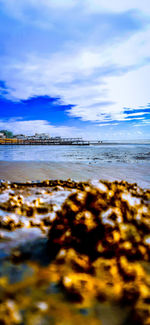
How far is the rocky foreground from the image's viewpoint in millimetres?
1110

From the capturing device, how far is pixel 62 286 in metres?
1.29

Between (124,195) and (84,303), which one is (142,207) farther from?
(84,303)

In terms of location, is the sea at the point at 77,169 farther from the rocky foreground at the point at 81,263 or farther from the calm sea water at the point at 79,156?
the rocky foreground at the point at 81,263

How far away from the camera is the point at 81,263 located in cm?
147

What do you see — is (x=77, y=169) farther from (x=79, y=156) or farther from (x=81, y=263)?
(x=79, y=156)

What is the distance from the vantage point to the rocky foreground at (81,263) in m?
1.11

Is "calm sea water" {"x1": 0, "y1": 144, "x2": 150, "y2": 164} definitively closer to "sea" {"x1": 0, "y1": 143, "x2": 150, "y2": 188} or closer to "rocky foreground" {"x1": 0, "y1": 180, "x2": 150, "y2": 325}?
"sea" {"x1": 0, "y1": 143, "x2": 150, "y2": 188}

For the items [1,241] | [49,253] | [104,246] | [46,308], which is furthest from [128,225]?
[1,241]

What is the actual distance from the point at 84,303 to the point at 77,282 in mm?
150

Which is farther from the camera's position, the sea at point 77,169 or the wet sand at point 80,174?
the sea at point 77,169

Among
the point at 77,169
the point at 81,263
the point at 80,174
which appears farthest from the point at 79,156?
the point at 81,263

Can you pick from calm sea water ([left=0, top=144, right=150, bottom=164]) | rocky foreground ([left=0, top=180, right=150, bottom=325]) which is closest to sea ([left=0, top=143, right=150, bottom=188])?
calm sea water ([left=0, top=144, right=150, bottom=164])

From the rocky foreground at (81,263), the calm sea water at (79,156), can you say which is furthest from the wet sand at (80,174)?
the rocky foreground at (81,263)

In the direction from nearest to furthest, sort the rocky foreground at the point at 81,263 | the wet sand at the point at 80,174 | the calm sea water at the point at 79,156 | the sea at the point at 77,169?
the rocky foreground at the point at 81,263, the wet sand at the point at 80,174, the sea at the point at 77,169, the calm sea water at the point at 79,156
